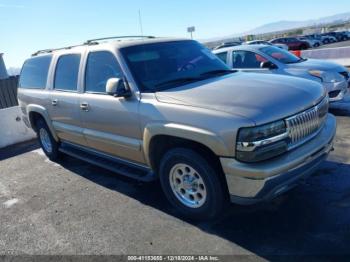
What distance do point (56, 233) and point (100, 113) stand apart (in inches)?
60.3

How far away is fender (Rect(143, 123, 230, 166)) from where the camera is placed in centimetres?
318

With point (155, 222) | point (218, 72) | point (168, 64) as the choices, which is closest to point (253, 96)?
point (218, 72)

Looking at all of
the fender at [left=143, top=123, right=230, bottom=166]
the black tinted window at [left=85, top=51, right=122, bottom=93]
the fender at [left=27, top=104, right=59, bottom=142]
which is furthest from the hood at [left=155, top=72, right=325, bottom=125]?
the fender at [left=27, top=104, right=59, bottom=142]

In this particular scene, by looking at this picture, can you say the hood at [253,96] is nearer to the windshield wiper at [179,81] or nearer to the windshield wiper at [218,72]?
the windshield wiper at [179,81]

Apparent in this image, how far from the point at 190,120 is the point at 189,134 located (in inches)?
5.3

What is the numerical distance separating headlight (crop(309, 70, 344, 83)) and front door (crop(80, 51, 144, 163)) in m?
5.05

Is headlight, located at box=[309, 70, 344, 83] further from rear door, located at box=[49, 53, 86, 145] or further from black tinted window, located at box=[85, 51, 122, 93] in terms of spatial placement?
rear door, located at box=[49, 53, 86, 145]

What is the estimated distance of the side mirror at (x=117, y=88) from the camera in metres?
3.89

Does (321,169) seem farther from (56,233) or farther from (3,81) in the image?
(3,81)

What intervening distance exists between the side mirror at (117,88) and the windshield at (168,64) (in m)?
0.17

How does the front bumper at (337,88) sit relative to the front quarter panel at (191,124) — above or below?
below

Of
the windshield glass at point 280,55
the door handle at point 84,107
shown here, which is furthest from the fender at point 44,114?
the windshield glass at point 280,55

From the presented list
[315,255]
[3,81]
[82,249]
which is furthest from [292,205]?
[3,81]

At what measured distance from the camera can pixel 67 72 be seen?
530cm
